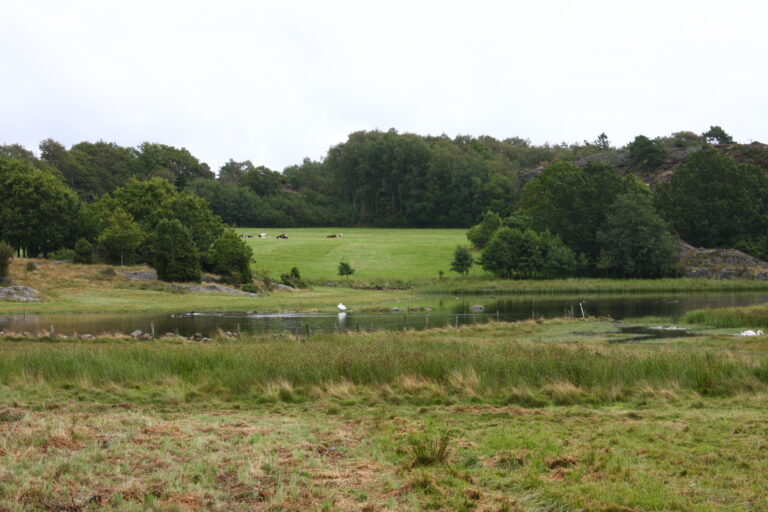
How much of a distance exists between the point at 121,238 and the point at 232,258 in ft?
38.1

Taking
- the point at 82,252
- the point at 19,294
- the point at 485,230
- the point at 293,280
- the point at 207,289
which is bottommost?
the point at 293,280

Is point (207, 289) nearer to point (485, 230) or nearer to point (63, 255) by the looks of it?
point (63, 255)

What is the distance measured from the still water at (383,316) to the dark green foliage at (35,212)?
36.7 metres

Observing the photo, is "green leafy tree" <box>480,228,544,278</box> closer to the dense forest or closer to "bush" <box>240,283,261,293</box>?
the dense forest

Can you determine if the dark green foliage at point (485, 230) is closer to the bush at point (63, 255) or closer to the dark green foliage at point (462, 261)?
the dark green foliage at point (462, 261)

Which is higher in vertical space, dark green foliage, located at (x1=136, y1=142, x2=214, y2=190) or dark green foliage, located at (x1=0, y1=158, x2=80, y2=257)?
dark green foliage, located at (x1=136, y1=142, x2=214, y2=190)

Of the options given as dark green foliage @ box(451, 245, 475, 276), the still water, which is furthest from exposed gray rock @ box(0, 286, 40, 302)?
dark green foliage @ box(451, 245, 475, 276)

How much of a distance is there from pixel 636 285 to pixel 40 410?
220 ft

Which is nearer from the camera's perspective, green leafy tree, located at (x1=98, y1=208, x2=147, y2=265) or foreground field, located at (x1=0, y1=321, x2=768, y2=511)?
foreground field, located at (x1=0, y1=321, x2=768, y2=511)

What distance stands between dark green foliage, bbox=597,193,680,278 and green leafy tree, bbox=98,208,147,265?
181 feet

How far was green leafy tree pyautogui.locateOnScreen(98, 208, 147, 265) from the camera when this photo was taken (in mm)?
66438

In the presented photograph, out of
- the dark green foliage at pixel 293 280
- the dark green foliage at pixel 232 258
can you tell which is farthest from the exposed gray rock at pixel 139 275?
the dark green foliage at pixel 293 280

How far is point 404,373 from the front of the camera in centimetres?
1677

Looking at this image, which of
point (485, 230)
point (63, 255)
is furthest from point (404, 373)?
point (485, 230)
